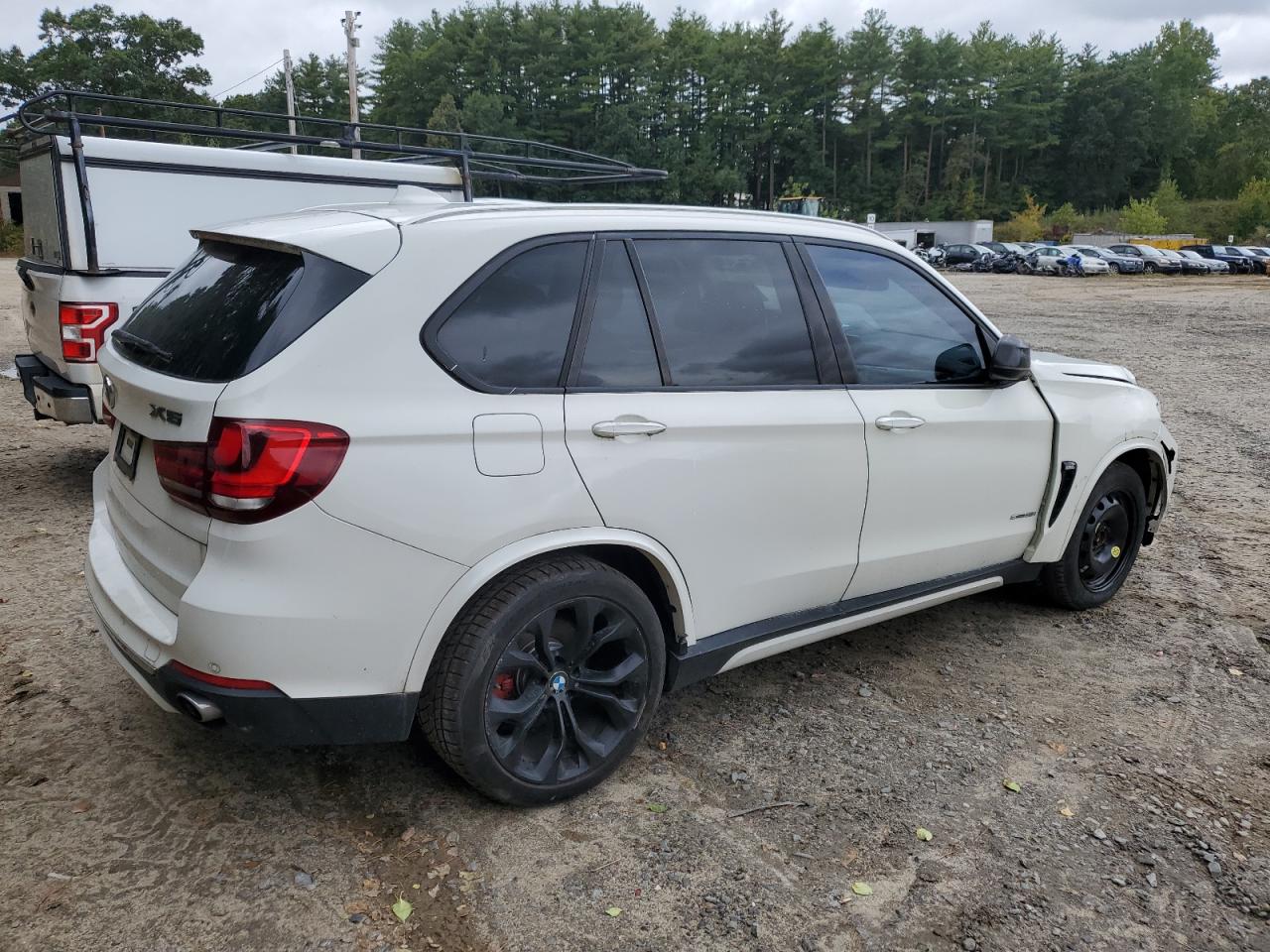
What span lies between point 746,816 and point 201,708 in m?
1.59

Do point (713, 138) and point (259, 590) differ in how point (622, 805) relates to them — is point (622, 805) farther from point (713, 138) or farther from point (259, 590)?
point (713, 138)

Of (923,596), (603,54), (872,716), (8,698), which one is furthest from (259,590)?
(603,54)

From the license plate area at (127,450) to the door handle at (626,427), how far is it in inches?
53.0

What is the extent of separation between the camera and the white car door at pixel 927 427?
3576 mm

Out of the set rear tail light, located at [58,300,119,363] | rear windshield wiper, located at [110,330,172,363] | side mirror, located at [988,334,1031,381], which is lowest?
rear tail light, located at [58,300,119,363]

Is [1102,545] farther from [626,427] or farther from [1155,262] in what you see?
[1155,262]

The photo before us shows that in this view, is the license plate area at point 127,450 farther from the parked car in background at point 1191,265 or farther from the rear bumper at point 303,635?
the parked car in background at point 1191,265

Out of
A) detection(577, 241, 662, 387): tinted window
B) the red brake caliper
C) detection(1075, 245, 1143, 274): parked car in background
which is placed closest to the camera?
the red brake caliper

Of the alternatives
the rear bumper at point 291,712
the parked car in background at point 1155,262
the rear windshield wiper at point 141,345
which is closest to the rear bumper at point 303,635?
the rear bumper at point 291,712

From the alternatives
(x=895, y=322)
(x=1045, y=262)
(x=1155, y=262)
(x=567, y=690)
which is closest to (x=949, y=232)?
(x=1155, y=262)

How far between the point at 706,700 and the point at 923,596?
3.12ft

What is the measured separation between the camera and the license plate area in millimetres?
2902

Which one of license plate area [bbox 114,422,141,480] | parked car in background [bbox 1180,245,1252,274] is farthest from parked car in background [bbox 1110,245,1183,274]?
license plate area [bbox 114,422,141,480]

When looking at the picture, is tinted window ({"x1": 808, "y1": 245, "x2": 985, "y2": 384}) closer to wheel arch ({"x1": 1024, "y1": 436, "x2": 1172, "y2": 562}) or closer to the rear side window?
wheel arch ({"x1": 1024, "y1": 436, "x2": 1172, "y2": 562})
